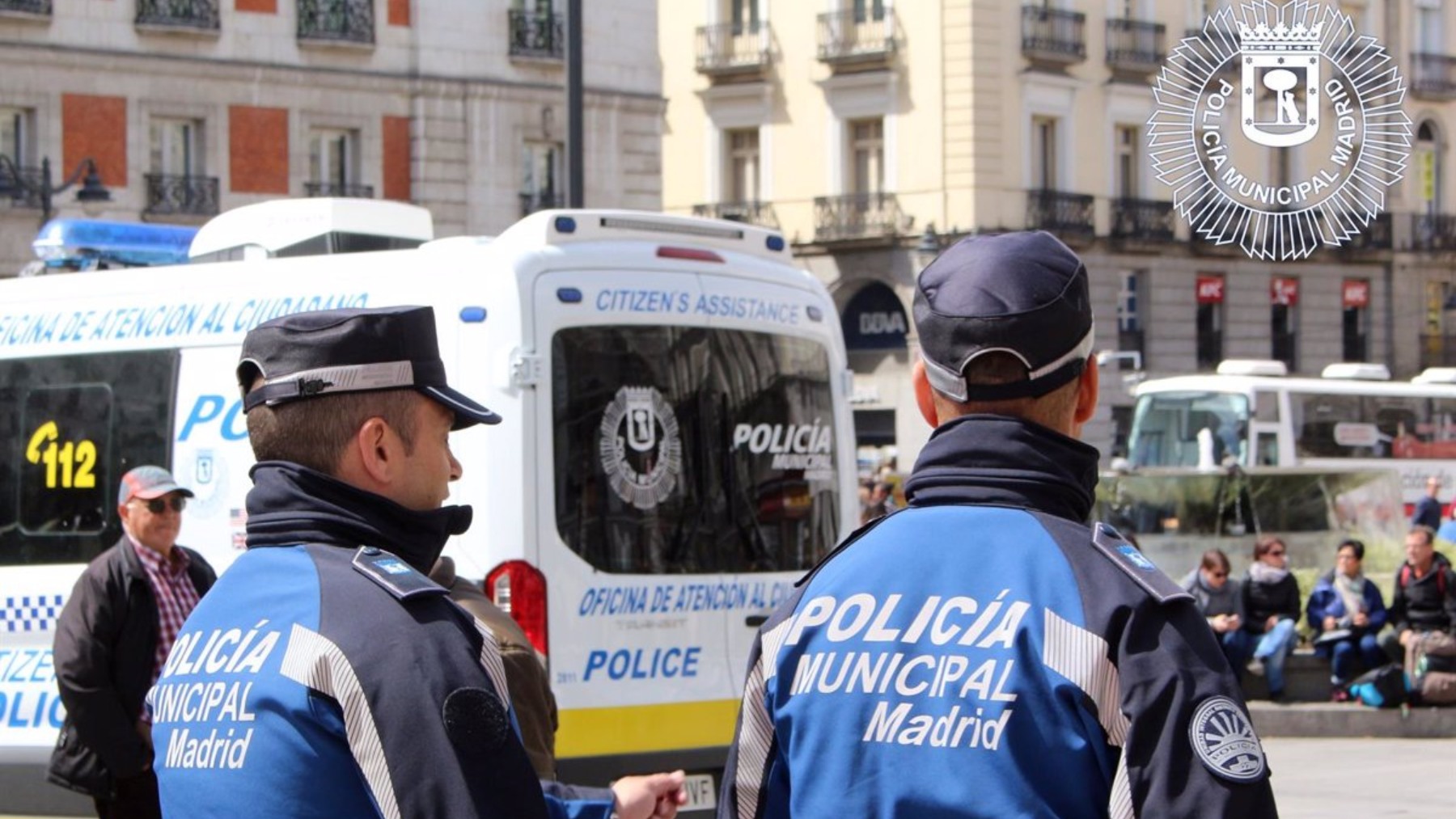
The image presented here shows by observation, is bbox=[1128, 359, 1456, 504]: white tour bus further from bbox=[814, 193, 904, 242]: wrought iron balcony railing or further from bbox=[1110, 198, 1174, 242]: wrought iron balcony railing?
bbox=[814, 193, 904, 242]: wrought iron balcony railing

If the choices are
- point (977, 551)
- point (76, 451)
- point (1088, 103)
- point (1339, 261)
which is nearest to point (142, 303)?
point (76, 451)

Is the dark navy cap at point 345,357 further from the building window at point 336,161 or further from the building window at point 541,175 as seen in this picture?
the building window at point 541,175

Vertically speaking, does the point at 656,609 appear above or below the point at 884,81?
below

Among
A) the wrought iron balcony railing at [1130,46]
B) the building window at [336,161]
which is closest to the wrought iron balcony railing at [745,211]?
the wrought iron balcony railing at [1130,46]

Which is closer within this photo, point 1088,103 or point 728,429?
point 728,429

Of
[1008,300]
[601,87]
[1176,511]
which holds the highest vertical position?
[601,87]

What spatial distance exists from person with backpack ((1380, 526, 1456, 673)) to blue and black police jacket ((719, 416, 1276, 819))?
47.4 ft

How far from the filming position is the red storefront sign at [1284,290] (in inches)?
1698

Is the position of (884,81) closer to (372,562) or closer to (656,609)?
(656,609)

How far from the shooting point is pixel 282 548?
3.07m

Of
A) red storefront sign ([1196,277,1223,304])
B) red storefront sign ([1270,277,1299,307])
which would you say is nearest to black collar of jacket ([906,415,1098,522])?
red storefront sign ([1270,277,1299,307])

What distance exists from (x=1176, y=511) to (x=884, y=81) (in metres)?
26.8

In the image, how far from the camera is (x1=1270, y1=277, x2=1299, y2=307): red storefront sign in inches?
1698

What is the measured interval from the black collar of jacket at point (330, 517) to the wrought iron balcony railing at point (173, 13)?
35.2 meters
